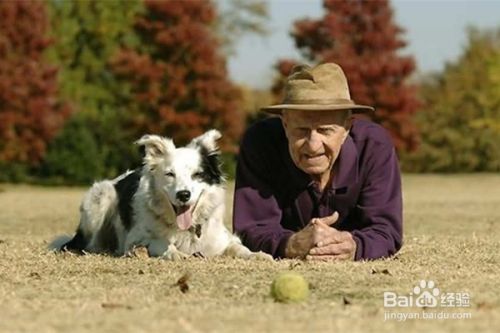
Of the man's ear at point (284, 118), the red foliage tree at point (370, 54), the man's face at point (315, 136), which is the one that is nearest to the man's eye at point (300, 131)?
the man's face at point (315, 136)

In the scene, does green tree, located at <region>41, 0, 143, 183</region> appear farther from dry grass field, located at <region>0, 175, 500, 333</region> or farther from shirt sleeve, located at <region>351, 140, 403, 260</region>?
dry grass field, located at <region>0, 175, 500, 333</region>

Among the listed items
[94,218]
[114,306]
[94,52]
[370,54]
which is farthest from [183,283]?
[94,52]

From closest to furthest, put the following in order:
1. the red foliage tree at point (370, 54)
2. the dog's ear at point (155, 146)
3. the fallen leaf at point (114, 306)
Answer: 1. the fallen leaf at point (114, 306)
2. the dog's ear at point (155, 146)
3. the red foliage tree at point (370, 54)

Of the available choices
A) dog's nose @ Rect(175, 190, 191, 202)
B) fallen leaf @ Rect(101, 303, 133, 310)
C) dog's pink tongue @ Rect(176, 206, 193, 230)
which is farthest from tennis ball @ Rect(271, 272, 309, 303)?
dog's pink tongue @ Rect(176, 206, 193, 230)

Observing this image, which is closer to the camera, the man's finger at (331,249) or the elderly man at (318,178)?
the man's finger at (331,249)

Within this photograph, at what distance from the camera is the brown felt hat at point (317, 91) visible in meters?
8.09

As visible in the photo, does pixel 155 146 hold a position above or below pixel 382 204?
above

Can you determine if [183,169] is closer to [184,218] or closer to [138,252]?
[184,218]

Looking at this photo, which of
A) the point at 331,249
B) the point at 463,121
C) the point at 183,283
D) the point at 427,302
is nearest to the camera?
the point at 427,302

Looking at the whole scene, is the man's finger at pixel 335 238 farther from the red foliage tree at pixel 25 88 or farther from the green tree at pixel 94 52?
the green tree at pixel 94 52

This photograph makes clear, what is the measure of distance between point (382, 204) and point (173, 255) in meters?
1.64

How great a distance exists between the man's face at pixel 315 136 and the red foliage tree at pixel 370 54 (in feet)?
122

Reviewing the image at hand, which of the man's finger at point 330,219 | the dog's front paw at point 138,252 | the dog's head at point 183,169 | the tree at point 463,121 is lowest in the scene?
the tree at point 463,121

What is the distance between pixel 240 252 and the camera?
28.5 feet
